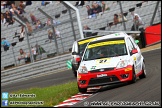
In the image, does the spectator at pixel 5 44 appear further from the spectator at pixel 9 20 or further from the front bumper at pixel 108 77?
the front bumper at pixel 108 77

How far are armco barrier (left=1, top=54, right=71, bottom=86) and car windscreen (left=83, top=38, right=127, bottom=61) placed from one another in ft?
34.9

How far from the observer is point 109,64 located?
11.2 m

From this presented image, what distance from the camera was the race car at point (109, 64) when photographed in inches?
433

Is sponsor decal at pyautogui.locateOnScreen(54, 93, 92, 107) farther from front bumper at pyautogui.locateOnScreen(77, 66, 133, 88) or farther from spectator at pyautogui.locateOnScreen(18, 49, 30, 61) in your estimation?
spectator at pyautogui.locateOnScreen(18, 49, 30, 61)

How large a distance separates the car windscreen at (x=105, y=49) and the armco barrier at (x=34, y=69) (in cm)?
1064

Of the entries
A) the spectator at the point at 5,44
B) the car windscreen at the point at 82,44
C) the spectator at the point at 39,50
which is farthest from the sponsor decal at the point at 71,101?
the spectator at the point at 5,44

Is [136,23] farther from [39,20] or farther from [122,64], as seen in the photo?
[122,64]

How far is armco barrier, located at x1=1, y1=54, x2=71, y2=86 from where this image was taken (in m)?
23.1

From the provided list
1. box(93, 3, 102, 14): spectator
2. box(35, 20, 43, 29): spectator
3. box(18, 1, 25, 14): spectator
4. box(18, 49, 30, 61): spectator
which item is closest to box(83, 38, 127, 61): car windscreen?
box(35, 20, 43, 29): spectator

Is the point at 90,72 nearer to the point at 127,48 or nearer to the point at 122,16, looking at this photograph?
the point at 127,48

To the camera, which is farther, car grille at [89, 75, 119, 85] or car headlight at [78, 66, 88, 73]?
car headlight at [78, 66, 88, 73]

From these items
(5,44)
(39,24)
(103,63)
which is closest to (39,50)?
(39,24)

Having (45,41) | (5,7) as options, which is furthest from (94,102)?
(5,7)

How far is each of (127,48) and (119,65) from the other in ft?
3.38
